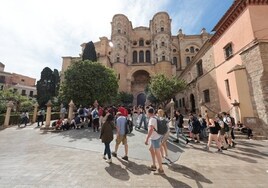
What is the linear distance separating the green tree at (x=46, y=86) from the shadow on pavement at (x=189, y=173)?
36945 millimetres

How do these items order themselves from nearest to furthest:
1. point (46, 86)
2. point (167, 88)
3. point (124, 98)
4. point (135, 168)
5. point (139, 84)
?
point (135, 168), point (167, 88), point (124, 98), point (46, 86), point (139, 84)

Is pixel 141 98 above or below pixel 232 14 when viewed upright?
below

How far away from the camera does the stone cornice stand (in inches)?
418

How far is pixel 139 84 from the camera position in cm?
3803

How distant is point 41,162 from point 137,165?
10.9 feet

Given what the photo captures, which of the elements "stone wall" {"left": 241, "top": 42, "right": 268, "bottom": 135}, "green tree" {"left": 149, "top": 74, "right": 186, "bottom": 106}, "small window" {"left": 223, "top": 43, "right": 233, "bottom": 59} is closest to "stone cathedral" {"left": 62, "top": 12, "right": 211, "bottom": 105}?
"green tree" {"left": 149, "top": 74, "right": 186, "bottom": 106}

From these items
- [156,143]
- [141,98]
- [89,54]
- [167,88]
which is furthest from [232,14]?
[89,54]

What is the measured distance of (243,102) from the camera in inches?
410

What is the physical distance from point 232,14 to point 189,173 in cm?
1333

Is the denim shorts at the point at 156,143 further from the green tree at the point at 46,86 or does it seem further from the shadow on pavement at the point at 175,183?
the green tree at the point at 46,86

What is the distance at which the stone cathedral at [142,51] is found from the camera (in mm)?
35844

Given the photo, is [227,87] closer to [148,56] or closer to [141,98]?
[141,98]

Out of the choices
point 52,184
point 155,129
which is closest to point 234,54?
point 155,129

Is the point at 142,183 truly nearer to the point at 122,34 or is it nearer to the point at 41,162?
the point at 41,162
